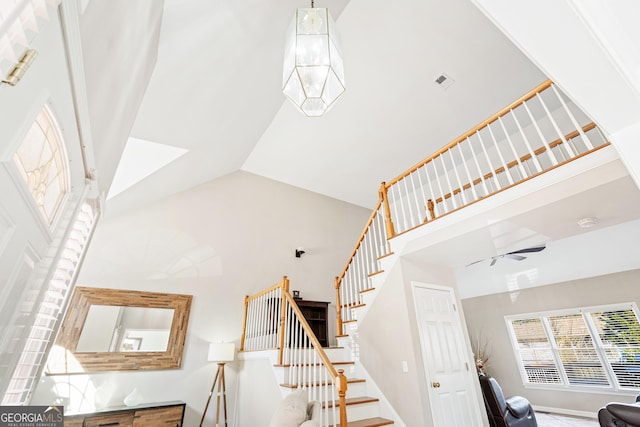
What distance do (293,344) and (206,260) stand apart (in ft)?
8.34

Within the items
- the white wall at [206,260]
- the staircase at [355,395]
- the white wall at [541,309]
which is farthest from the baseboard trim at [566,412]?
the staircase at [355,395]

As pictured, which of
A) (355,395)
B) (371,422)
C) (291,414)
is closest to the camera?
(291,414)

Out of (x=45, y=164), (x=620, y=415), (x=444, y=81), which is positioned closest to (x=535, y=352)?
(x=620, y=415)

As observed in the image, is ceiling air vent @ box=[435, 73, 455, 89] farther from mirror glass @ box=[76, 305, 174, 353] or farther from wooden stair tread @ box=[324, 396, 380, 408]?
mirror glass @ box=[76, 305, 174, 353]

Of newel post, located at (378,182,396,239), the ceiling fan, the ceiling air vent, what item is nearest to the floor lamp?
newel post, located at (378,182,396,239)

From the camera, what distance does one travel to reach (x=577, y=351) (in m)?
5.90

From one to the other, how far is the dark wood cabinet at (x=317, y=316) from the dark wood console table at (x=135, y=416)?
8.44 feet

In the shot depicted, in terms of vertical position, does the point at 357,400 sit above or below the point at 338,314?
below

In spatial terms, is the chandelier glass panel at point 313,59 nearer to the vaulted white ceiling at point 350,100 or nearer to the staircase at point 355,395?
the vaulted white ceiling at point 350,100

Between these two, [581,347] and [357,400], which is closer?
[357,400]

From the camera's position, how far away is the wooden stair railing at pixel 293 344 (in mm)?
2734

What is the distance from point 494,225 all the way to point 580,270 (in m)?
4.94

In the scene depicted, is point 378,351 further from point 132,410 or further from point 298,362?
point 132,410

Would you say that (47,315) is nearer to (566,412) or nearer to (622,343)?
(566,412)
